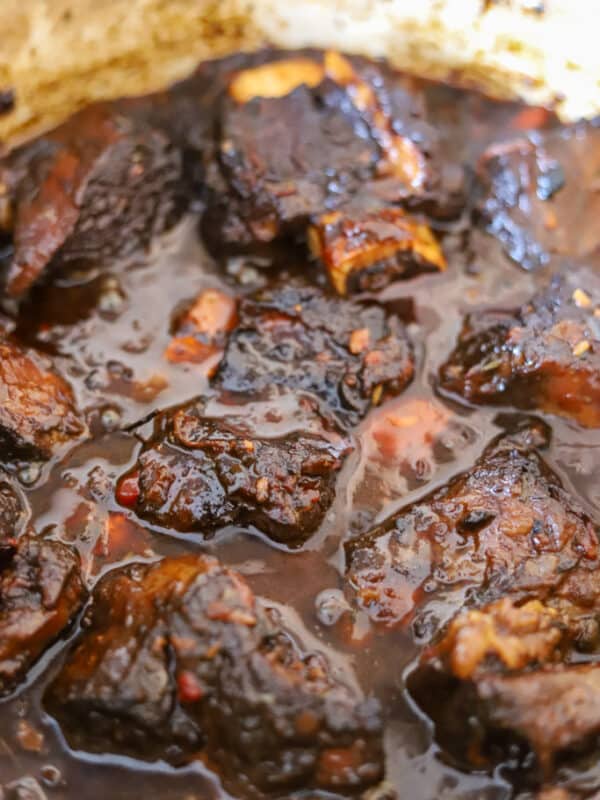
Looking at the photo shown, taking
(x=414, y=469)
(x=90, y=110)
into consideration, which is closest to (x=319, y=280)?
(x=414, y=469)

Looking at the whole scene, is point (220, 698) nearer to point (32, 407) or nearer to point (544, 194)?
point (32, 407)

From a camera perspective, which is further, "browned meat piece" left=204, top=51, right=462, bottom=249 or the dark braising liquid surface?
"browned meat piece" left=204, top=51, right=462, bottom=249

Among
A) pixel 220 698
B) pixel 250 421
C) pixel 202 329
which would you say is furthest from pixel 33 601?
pixel 202 329

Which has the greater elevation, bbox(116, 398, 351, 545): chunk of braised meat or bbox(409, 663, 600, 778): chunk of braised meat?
bbox(116, 398, 351, 545): chunk of braised meat

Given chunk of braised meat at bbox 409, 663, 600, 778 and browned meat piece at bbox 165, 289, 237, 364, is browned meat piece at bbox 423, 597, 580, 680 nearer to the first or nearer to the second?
chunk of braised meat at bbox 409, 663, 600, 778

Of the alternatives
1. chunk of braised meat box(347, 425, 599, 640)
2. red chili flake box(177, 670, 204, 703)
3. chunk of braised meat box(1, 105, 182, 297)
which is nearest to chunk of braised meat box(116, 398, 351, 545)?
chunk of braised meat box(347, 425, 599, 640)
